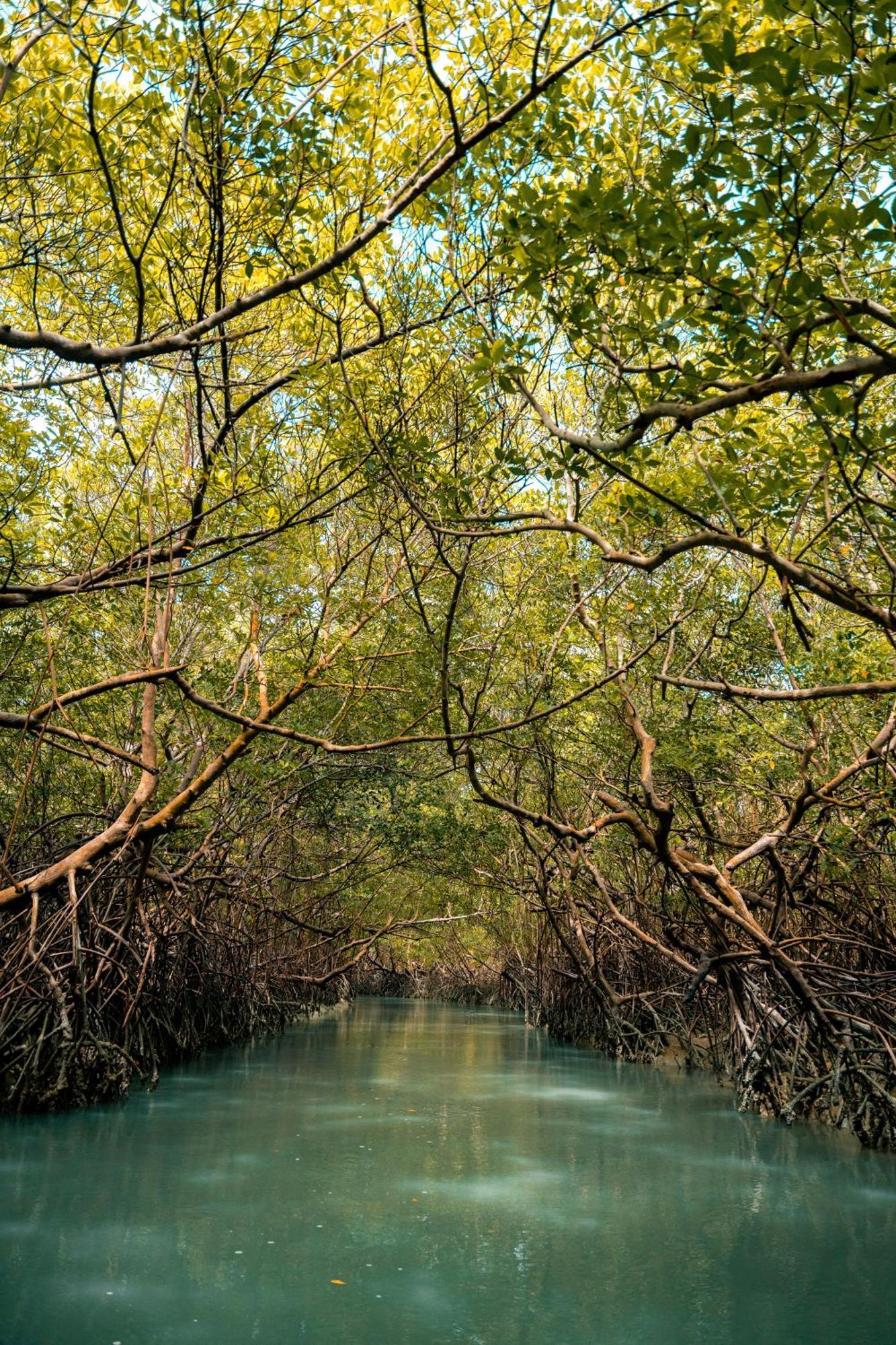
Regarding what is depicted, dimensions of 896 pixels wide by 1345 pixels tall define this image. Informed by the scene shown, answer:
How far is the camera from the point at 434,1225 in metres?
4.70

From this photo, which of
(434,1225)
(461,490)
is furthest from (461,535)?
(434,1225)

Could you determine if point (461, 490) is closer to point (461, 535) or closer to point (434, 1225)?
point (461, 535)

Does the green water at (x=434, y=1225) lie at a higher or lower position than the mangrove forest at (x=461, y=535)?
lower

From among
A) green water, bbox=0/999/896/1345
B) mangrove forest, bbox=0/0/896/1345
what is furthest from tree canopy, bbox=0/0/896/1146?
green water, bbox=0/999/896/1345

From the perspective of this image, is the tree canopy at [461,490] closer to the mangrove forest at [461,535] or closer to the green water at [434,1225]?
the mangrove forest at [461,535]

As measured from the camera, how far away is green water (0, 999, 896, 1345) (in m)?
3.51

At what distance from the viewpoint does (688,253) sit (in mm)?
3125

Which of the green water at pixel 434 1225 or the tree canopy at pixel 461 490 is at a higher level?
the tree canopy at pixel 461 490

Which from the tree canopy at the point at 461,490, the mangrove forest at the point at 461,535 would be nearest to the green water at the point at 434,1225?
the mangrove forest at the point at 461,535

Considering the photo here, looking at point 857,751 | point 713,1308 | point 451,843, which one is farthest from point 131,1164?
point 451,843

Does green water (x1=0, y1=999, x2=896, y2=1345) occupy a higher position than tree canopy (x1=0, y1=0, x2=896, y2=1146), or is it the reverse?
tree canopy (x1=0, y1=0, x2=896, y2=1146)

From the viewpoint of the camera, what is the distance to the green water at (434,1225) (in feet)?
11.5

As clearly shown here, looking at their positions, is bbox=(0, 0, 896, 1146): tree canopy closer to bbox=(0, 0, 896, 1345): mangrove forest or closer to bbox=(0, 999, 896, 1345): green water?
bbox=(0, 0, 896, 1345): mangrove forest

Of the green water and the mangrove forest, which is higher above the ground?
the mangrove forest
